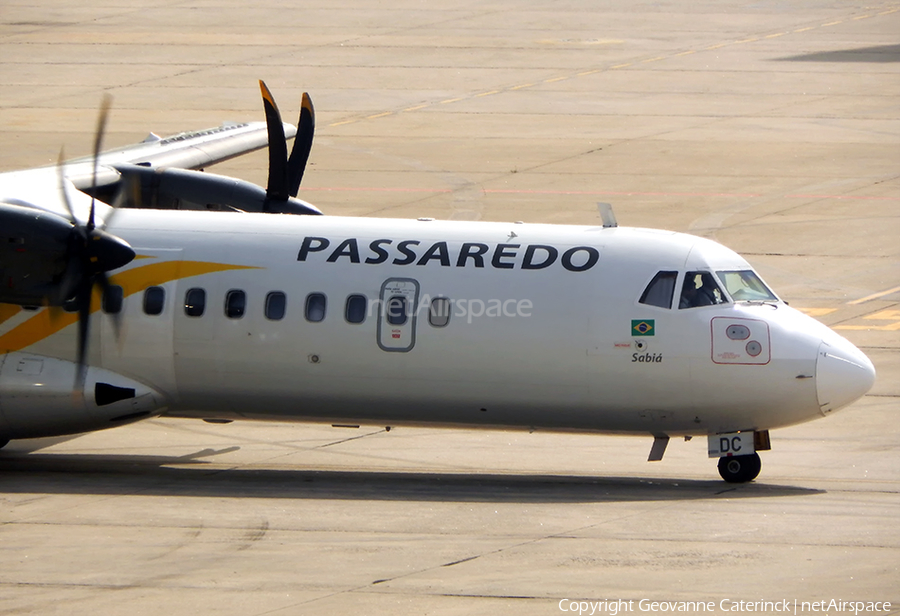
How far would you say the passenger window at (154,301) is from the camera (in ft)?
63.6

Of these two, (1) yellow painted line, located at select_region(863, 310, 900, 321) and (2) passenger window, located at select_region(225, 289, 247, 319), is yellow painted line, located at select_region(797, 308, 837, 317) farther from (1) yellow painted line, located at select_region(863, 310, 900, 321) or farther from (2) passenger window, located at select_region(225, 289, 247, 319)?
(2) passenger window, located at select_region(225, 289, 247, 319)

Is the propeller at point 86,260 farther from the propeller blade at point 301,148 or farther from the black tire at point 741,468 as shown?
the black tire at point 741,468

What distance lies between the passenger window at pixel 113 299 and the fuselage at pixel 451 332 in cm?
9

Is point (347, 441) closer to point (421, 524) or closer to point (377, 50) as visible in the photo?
point (421, 524)

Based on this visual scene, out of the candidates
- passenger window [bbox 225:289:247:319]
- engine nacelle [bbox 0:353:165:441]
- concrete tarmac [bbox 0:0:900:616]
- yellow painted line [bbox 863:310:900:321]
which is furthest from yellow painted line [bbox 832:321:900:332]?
engine nacelle [bbox 0:353:165:441]

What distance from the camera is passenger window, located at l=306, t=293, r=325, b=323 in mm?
18953

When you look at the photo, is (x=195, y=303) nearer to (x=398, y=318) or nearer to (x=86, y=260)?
(x=86, y=260)

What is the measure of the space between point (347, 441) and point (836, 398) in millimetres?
7952

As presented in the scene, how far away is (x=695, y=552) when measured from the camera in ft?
48.7

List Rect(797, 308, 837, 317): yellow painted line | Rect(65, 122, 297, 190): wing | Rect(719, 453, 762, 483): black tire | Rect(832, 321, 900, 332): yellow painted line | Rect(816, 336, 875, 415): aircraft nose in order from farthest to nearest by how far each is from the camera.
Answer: Rect(797, 308, 837, 317): yellow painted line < Rect(832, 321, 900, 332): yellow painted line < Rect(65, 122, 297, 190): wing < Rect(719, 453, 762, 483): black tire < Rect(816, 336, 875, 415): aircraft nose

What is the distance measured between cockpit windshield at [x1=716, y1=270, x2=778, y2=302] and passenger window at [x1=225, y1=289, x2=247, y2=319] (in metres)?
6.44

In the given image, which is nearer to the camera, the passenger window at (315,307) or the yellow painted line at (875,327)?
the passenger window at (315,307)

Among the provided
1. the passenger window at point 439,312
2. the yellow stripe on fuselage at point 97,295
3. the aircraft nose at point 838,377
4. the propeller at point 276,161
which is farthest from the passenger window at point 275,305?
the aircraft nose at point 838,377

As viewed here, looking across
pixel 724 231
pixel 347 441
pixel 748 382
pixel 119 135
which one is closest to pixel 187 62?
pixel 119 135
